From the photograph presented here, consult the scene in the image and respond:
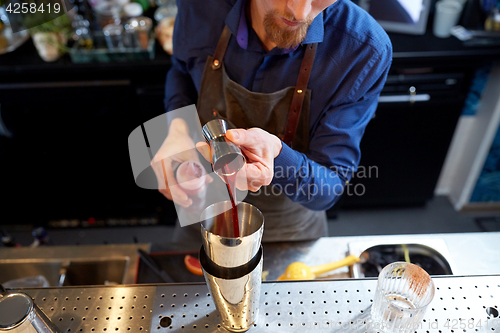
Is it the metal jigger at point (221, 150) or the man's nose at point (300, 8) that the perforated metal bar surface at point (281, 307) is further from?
the man's nose at point (300, 8)

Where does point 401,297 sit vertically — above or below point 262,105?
below

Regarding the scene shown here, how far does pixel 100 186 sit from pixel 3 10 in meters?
1.16

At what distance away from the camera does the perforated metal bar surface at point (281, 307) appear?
83cm

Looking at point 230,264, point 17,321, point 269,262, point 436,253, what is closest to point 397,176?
point 436,253

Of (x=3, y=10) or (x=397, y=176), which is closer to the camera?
(x=3, y=10)

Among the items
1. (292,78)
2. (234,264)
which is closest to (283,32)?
(292,78)

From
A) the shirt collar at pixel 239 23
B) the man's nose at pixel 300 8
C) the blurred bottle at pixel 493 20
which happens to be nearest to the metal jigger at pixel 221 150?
the man's nose at pixel 300 8

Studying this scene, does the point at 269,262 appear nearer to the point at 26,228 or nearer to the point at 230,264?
the point at 230,264

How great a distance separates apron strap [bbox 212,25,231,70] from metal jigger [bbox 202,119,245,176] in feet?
2.01

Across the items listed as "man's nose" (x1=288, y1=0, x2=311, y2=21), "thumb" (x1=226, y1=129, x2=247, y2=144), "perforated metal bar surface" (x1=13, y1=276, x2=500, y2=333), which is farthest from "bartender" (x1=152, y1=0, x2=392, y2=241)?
"perforated metal bar surface" (x1=13, y1=276, x2=500, y2=333)

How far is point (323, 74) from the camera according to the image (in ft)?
3.82

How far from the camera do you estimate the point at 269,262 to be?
119 cm

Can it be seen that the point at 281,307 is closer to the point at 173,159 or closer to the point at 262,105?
the point at 173,159

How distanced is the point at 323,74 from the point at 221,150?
60 cm
